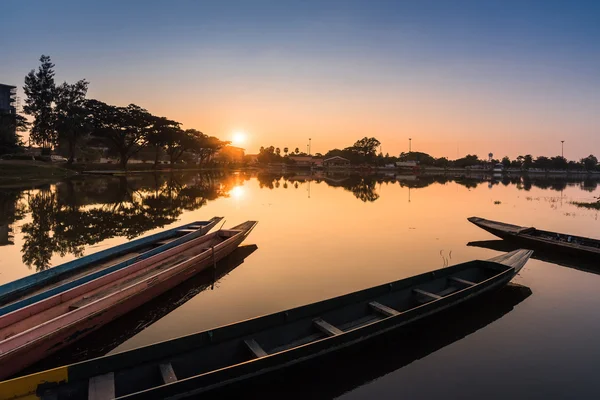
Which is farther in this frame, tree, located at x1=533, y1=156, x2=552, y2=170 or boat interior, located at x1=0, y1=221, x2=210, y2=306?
tree, located at x1=533, y1=156, x2=552, y2=170

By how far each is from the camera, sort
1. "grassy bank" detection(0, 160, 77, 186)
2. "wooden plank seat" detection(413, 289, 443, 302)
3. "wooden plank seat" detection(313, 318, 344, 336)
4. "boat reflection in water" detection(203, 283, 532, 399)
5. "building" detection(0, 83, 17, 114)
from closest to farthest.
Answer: "boat reflection in water" detection(203, 283, 532, 399), "wooden plank seat" detection(313, 318, 344, 336), "wooden plank seat" detection(413, 289, 443, 302), "grassy bank" detection(0, 160, 77, 186), "building" detection(0, 83, 17, 114)

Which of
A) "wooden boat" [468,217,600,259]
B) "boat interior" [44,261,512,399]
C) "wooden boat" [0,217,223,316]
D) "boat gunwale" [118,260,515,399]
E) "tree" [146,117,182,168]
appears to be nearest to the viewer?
"boat gunwale" [118,260,515,399]

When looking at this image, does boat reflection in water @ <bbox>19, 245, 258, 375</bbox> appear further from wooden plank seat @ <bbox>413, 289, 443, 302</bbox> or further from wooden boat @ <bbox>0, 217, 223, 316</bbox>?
wooden plank seat @ <bbox>413, 289, 443, 302</bbox>

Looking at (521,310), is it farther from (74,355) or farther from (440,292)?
(74,355)

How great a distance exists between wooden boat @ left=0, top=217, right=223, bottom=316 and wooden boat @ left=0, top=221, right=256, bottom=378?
30cm

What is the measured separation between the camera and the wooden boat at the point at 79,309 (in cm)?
597

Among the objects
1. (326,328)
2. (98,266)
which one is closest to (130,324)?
(98,266)

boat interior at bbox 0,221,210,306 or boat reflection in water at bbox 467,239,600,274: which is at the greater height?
boat interior at bbox 0,221,210,306

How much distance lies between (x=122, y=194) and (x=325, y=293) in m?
26.6

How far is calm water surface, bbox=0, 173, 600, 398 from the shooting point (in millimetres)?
6609

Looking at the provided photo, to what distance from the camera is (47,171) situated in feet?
148

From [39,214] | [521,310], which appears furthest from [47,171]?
[521,310]

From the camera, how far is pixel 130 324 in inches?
329

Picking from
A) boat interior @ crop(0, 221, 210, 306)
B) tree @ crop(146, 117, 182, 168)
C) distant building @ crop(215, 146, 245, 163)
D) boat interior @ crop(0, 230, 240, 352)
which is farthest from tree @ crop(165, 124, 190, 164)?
boat interior @ crop(0, 230, 240, 352)
